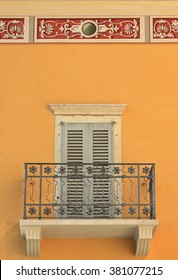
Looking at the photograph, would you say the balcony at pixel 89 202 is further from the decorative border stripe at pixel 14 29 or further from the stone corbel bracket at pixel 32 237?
the decorative border stripe at pixel 14 29

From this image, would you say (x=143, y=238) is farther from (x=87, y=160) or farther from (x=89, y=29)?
(x=89, y=29)

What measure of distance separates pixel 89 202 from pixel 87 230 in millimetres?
674

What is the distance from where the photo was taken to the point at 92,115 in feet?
53.3

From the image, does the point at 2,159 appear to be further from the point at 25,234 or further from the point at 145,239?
the point at 145,239

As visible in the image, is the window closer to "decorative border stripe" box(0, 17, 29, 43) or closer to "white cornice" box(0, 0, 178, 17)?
"decorative border stripe" box(0, 17, 29, 43)

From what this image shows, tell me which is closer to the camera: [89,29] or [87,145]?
[87,145]

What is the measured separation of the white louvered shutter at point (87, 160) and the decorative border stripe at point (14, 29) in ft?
5.72

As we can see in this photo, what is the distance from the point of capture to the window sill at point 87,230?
49.4ft

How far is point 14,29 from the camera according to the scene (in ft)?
55.1

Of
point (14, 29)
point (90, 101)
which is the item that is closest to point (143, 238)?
point (90, 101)

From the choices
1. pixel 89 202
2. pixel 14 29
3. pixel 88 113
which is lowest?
pixel 89 202

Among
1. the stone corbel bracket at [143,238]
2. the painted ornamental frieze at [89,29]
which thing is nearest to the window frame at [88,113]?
the painted ornamental frieze at [89,29]

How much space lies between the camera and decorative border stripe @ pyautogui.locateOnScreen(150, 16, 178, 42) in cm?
1673

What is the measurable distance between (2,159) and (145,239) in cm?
268
